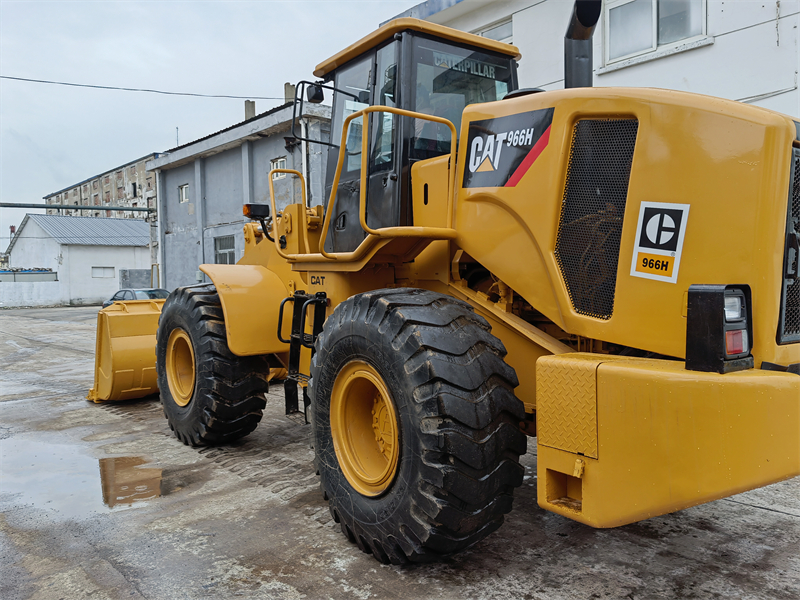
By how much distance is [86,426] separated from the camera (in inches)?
252

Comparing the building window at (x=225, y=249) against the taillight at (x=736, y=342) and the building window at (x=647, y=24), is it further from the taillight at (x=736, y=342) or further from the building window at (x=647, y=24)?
the taillight at (x=736, y=342)

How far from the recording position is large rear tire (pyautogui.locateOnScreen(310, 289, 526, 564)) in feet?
9.24

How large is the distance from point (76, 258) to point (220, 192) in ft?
86.1

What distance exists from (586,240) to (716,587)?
1725mm

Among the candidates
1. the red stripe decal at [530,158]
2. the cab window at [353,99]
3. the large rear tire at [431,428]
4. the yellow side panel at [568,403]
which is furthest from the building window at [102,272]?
the yellow side panel at [568,403]

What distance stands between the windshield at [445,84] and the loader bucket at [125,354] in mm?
4518

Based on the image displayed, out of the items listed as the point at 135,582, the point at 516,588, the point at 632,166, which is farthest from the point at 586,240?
the point at 135,582

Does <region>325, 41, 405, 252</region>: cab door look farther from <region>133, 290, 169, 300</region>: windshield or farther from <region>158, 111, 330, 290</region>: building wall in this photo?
<region>133, 290, 169, 300</region>: windshield

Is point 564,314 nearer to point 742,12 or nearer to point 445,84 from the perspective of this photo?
point 445,84

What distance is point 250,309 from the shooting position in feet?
16.9

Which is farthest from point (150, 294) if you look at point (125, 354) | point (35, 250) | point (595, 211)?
point (35, 250)

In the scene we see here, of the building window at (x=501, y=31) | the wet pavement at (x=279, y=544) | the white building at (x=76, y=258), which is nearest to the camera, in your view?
the wet pavement at (x=279, y=544)

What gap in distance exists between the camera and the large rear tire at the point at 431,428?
9.24 ft

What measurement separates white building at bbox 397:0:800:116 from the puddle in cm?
772
